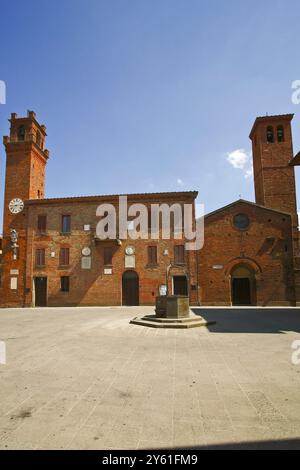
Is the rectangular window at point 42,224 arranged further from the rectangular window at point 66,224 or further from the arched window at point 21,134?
the arched window at point 21,134

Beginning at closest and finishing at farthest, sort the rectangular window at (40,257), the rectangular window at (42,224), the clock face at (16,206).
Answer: the rectangular window at (40,257)
the rectangular window at (42,224)
the clock face at (16,206)

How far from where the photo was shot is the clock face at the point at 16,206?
24500 mm

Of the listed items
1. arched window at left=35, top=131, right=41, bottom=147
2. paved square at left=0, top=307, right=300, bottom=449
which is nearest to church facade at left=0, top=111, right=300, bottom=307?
arched window at left=35, top=131, right=41, bottom=147

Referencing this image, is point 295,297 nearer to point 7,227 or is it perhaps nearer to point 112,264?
point 112,264

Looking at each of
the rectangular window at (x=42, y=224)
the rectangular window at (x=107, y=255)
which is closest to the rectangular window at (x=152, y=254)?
the rectangular window at (x=107, y=255)

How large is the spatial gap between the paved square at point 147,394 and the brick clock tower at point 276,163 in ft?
70.4

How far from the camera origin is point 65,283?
23.1m

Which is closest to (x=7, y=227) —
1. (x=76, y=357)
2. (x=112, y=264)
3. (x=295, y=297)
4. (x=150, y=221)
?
(x=112, y=264)

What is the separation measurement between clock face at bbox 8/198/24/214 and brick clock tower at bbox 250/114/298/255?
22104 mm

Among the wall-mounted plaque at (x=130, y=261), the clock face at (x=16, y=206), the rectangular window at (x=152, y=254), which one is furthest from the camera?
the clock face at (x=16, y=206)

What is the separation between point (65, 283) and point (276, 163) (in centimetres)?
2240

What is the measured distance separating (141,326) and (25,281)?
623 inches

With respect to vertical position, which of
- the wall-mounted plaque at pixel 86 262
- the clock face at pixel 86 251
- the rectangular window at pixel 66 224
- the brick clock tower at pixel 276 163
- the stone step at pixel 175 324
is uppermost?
the brick clock tower at pixel 276 163

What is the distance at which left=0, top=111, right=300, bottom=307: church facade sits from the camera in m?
21.8
